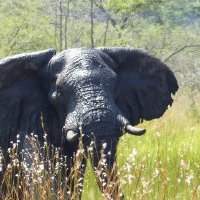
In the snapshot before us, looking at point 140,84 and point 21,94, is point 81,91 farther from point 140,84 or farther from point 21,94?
point 140,84

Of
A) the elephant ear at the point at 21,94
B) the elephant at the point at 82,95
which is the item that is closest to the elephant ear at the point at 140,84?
the elephant at the point at 82,95

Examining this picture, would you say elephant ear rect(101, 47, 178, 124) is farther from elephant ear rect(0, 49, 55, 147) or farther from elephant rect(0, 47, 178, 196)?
elephant ear rect(0, 49, 55, 147)

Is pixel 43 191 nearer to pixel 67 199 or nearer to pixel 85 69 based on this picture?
pixel 67 199

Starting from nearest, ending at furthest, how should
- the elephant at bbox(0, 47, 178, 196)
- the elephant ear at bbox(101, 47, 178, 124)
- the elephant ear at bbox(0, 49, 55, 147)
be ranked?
the elephant at bbox(0, 47, 178, 196) → the elephant ear at bbox(0, 49, 55, 147) → the elephant ear at bbox(101, 47, 178, 124)

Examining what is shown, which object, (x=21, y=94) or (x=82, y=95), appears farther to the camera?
(x=21, y=94)

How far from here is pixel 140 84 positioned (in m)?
5.38

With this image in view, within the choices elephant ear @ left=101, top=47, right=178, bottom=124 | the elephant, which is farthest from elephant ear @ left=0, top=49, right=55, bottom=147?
elephant ear @ left=101, top=47, right=178, bottom=124

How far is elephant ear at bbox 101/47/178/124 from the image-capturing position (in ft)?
17.0

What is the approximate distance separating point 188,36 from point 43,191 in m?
18.9

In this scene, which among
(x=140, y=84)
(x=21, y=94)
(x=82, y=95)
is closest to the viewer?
(x=82, y=95)

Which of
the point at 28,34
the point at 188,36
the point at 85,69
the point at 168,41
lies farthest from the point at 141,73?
the point at 188,36

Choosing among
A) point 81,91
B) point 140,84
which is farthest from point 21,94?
point 140,84

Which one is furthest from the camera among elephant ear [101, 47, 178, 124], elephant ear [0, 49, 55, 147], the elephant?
elephant ear [101, 47, 178, 124]

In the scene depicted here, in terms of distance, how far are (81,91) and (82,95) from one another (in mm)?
37
